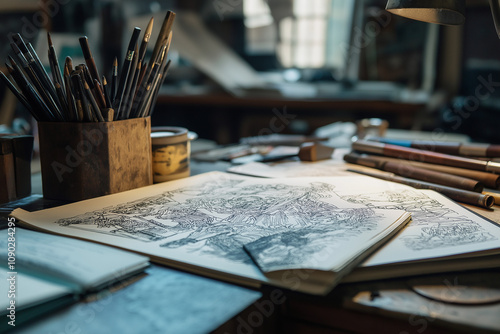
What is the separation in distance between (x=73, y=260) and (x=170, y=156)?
38cm

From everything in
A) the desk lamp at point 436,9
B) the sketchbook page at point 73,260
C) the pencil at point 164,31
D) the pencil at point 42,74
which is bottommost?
the sketchbook page at point 73,260

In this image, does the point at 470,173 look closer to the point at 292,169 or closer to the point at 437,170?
the point at 437,170

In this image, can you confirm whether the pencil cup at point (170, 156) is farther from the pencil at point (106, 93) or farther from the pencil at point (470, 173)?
the pencil at point (470, 173)

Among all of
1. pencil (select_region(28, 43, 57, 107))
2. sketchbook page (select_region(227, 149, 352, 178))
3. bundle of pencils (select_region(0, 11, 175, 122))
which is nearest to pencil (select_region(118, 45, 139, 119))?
bundle of pencils (select_region(0, 11, 175, 122))

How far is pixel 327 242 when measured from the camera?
521 millimetres

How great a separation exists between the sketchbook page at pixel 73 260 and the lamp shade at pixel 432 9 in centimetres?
57

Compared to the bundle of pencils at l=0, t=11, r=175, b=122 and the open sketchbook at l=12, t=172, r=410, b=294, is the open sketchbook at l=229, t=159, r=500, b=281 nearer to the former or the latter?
the open sketchbook at l=12, t=172, r=410, b=294

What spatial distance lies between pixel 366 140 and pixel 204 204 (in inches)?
19.5

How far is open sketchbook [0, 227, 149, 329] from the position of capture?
1.34 ft

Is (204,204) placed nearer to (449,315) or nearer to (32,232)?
(32,232)

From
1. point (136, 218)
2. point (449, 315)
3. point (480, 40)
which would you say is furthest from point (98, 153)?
point (480, 40)

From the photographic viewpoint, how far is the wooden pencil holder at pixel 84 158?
70 cm

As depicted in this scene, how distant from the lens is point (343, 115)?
7.64 feet

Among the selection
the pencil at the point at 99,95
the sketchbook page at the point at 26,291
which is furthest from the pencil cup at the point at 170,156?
the sketchbook page at the point at 26,291
